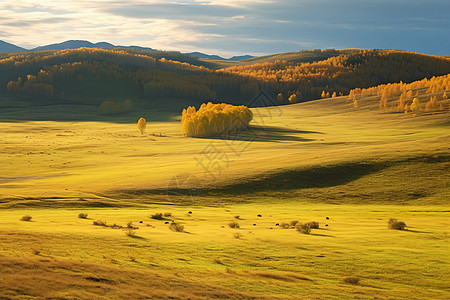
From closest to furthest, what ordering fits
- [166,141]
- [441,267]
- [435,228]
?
[441,267] < [435,228] < [166,141]

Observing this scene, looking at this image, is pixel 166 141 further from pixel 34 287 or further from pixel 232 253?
pixel 34 287

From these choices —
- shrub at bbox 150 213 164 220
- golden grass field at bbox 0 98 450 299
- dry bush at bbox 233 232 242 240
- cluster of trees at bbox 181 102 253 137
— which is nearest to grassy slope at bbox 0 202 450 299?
golden grass field at bbox 0 98 450 299

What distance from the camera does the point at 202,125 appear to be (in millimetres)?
148875

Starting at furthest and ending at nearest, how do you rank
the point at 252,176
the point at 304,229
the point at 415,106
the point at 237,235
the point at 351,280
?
the point at 415,106 < the point at 252,176 < the point at 304,229 < the point at 237,235 < the point at 351,280

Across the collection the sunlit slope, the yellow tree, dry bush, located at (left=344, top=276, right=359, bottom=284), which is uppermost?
the yellow tree

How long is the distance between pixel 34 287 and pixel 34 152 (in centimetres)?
9224

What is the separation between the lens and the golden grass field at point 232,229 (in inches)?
696

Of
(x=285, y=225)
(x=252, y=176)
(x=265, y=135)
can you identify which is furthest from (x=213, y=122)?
(x=285, y=225)

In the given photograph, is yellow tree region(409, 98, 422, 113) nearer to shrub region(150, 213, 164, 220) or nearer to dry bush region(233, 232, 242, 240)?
shrub region(150, 213, 164, 220)

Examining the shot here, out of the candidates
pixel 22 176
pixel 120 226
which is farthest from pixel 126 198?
pixel 22 176

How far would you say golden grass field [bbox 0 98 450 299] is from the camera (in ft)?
58.0

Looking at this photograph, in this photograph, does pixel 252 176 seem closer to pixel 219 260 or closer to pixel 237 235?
pixel 237 235

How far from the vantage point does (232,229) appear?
31719mm

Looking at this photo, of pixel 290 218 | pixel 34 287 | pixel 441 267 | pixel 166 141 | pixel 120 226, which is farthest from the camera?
pixel 166 141
